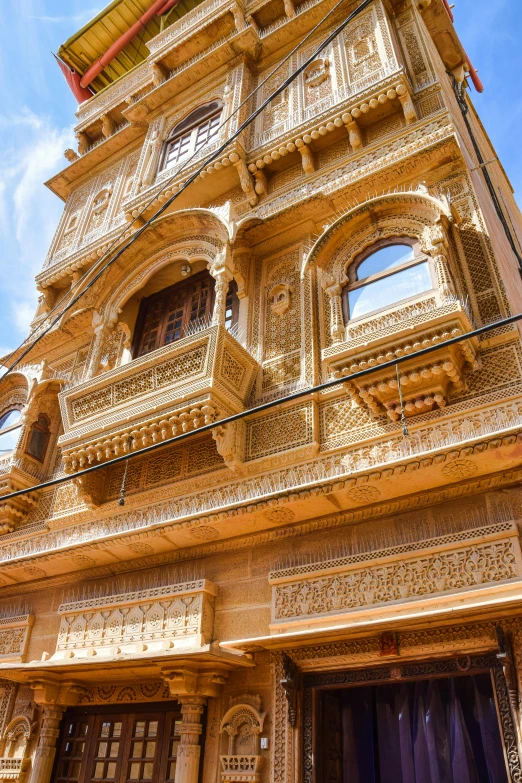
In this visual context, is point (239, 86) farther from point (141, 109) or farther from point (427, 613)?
point (427, 613)

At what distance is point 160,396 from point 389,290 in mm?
2495

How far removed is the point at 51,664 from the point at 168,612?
1.11 metres

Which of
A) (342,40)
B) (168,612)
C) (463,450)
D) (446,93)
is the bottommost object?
(168,612)

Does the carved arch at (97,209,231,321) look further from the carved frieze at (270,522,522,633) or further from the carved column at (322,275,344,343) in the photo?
the carved frieze at (270,522,522,633)

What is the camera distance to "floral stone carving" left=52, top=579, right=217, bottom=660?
17.4ft

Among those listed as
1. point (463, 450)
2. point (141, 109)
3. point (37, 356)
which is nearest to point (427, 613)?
point (463, 450)

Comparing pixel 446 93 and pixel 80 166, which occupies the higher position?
pixel 80 166

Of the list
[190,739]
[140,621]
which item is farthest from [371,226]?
[190,739]

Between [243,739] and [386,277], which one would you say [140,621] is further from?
[386,277]

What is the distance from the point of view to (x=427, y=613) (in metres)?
3.94

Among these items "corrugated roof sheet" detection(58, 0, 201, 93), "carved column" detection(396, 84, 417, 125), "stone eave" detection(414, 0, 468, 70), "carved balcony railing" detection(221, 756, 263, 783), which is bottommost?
"carved balcony railing" detection(221, 756, 263, 783)

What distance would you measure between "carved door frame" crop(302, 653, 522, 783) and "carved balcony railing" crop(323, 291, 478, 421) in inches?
74.3

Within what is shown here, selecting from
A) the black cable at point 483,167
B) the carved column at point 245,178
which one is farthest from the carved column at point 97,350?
the black cable at point 483,167

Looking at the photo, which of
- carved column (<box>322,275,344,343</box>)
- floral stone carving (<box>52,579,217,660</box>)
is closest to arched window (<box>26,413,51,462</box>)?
floral stone carving (<box>52,579,217,660</box>)
